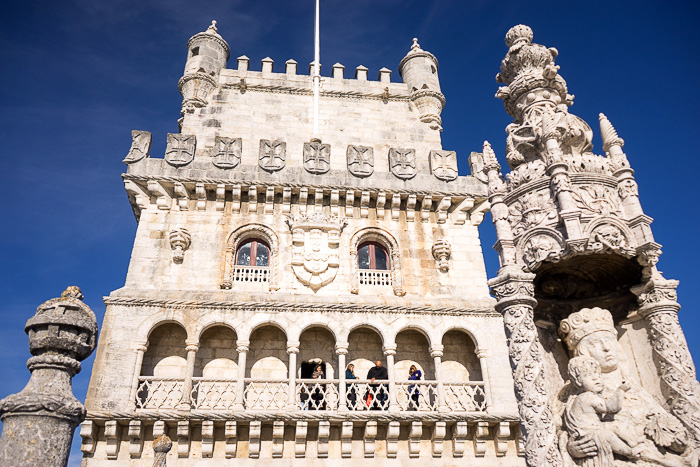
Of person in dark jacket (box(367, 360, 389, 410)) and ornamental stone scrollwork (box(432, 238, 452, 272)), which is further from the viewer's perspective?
ornamental stone scrollwork (box(432, 238, 452, 272))

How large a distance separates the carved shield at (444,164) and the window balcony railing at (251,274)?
6.95 metres

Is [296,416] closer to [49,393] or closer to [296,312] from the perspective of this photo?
[296,312]

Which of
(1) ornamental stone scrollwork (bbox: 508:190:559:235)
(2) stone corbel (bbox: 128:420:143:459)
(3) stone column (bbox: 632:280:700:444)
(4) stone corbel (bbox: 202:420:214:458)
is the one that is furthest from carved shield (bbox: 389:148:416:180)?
(3) stone column (bbox: 632:280:700:444)

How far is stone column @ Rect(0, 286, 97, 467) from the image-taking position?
5.26 m

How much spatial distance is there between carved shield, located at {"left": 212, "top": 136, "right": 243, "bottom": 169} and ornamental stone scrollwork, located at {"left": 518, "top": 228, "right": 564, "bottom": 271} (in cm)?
1299

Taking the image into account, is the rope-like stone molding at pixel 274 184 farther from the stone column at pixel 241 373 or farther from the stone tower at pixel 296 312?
the stone column at pixel 241 373

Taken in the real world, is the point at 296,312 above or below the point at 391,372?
above

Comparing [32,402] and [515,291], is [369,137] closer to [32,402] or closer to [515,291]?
[515,291]

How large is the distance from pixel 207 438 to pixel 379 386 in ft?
16.0

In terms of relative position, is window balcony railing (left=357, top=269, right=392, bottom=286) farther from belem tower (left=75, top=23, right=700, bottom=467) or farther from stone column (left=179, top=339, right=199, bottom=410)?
stone column (left=179, top=339, right=199, bottom=410)

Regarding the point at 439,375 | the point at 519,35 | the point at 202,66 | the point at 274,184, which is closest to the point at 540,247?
the point at 519,35

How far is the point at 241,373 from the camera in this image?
1463 centimetres

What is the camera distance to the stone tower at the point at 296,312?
14047 mm

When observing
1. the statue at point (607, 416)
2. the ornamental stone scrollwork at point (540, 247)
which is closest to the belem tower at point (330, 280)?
the ornamental stone scrollwork at point (540, 247)
